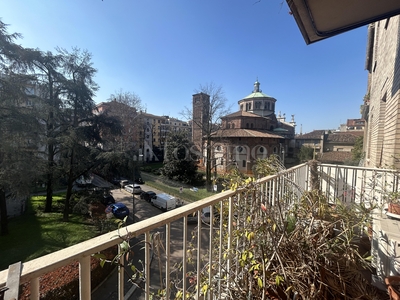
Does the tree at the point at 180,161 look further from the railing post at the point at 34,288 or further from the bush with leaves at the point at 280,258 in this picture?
the railing post at the point at 34,288

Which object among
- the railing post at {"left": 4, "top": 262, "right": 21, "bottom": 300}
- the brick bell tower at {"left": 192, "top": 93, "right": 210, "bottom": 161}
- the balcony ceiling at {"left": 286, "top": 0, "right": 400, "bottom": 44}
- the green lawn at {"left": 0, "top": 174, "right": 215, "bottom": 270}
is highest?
the brick bell tower at {"left": 192, "top": 93, "right": 210, "bottom": 161}

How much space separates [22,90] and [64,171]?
4.59 m

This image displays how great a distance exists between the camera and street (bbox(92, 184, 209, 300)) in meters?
1.13

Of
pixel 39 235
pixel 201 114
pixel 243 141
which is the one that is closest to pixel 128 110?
pixel 201 114

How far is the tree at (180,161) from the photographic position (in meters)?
18.6

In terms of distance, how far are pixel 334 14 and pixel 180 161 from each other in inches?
677

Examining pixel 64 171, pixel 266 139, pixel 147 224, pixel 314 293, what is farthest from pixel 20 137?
pixel 266 139

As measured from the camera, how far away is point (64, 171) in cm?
1065

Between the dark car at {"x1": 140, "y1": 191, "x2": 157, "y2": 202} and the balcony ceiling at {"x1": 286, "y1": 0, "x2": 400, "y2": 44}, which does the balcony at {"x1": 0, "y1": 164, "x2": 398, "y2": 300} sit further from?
the dark car at {"x1": 140, "y1": 191, "x2": 157, "y2": 202}

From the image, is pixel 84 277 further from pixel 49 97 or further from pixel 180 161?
pixel 180 161

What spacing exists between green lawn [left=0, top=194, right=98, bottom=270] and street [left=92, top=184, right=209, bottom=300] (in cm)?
292

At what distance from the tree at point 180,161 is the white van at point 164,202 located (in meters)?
4.95

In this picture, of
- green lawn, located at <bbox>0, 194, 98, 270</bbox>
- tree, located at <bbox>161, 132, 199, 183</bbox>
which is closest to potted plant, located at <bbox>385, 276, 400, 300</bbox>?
green lawn, located at <bbox>0, 194, 98, 270</bbox>

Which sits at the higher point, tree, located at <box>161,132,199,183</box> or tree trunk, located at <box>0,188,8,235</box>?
tree, located at <box>161,132,199,183</box>
